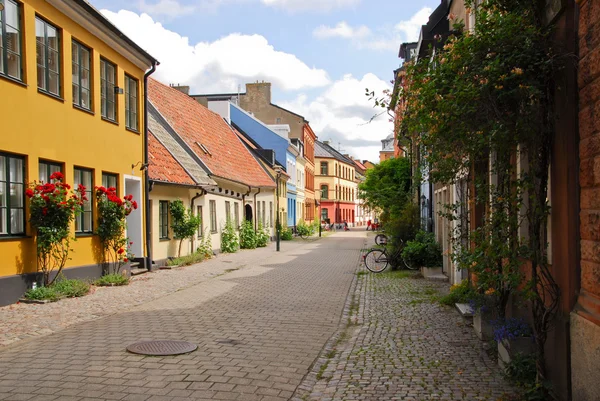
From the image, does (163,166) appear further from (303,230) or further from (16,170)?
(303,230)

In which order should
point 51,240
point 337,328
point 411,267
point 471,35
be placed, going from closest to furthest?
point 471,35, point 337,328, point 51,240, point 411,267

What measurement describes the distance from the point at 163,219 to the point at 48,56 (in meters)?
8.01

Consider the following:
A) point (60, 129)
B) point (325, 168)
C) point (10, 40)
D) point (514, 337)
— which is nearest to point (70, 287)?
point (60, 129)

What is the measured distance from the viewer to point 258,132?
142 feet

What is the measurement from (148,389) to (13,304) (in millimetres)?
6380

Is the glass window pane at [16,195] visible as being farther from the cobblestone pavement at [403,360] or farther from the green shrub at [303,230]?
the green shrub at [303,230]

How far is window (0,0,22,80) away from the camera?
34.4 feet

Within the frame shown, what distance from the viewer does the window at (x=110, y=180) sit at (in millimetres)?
15008

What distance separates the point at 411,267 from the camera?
17.0m

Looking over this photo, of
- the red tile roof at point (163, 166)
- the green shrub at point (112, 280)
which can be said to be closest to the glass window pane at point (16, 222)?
the green shrub at point (112, 280)

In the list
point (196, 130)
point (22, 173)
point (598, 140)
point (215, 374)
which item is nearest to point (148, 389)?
point (215, 374)

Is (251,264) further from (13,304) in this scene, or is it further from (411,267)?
(13,304)

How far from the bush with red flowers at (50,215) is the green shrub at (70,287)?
0.20 metres

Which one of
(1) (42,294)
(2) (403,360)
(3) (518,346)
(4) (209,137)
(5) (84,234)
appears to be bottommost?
(2) (403,360)
